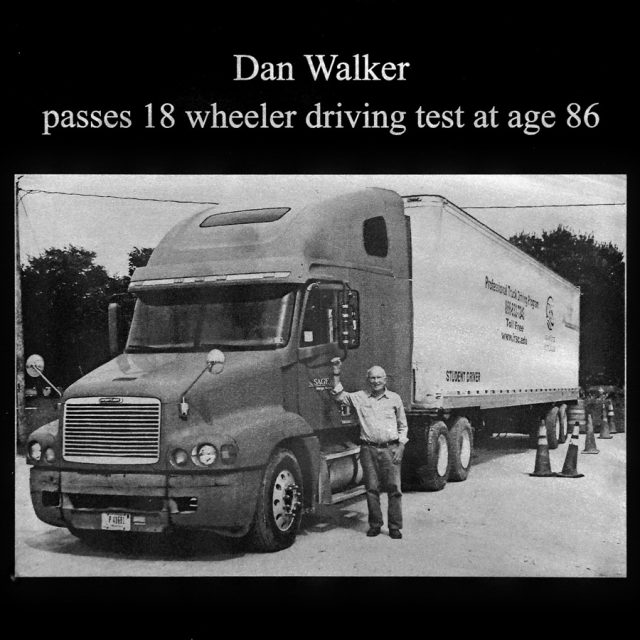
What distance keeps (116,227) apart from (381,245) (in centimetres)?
302

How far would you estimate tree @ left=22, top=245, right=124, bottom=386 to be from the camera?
9336 mm

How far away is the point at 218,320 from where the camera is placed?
28.3 feet

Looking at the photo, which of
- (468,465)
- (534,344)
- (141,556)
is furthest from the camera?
(534,344)

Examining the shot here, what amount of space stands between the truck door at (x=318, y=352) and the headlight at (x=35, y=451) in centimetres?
258

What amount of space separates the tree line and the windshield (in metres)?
0.65

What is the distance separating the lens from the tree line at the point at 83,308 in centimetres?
916

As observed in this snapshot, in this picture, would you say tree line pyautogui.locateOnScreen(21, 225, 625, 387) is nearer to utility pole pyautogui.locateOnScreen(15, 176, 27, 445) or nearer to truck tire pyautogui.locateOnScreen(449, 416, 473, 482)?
utility pole pyautogui.locateOnScreen(15, 176, 27, 445)

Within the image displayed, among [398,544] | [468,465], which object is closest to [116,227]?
[398,544]

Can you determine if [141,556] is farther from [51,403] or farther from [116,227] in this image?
[116,227]

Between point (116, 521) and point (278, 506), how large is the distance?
4.96 feet

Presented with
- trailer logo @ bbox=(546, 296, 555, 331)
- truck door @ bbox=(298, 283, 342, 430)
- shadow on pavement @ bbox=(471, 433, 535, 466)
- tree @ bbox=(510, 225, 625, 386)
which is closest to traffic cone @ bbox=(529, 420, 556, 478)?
shadow on pavement @ bbox=(471, 433, 535, 466)

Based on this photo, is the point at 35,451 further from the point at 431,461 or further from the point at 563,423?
the point at 563,423

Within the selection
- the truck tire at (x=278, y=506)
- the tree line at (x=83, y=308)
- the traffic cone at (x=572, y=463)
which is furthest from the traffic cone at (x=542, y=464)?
the truck tire at (x=278, y=506)
